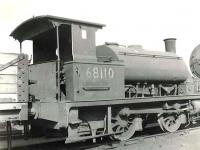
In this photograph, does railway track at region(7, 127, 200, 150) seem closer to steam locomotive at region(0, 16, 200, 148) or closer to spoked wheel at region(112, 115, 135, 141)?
spoked wheel at region(112, 115, 135, 141)

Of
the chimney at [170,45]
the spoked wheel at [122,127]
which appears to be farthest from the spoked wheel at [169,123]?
the chimney at [170,45]

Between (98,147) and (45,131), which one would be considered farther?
(45,131)

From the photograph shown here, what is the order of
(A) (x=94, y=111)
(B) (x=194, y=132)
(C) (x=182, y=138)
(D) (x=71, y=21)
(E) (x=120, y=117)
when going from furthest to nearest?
(B) (x=194, y=132) < (C) (x=182, y=138) < (E) (x=120, y=117) < (A) (x=94, y=111) < (D) (x=71, y=21)

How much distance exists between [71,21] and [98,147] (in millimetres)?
3187

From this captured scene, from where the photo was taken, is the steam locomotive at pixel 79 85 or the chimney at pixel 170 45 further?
the chimney at pixel 170 45

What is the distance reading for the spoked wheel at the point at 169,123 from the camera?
10.4m

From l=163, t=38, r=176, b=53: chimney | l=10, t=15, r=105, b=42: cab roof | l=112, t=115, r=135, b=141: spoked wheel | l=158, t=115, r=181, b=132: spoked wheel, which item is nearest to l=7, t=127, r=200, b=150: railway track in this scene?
l=112, t=115, r=135, b=141: spoked wheel

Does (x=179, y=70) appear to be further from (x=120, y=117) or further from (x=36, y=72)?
(x=36, y=72)

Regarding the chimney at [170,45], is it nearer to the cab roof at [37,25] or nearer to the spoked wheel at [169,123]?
the spoked wheel at [169,123]

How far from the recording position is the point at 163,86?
11.0 meters

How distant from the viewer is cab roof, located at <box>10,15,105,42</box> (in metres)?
7.61

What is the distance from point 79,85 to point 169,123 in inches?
168

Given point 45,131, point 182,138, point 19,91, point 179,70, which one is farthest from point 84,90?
point 179,70

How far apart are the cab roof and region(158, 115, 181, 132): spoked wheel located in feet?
12.4
